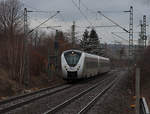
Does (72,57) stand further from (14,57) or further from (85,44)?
(85,44)

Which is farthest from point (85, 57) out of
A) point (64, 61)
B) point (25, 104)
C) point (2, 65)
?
point (25, 104)

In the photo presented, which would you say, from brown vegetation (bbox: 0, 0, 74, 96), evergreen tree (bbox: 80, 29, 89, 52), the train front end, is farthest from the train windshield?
evergreen tree (bbox: 80, 29, 89, 52)

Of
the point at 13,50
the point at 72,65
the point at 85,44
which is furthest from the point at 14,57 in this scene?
the point at 85,44

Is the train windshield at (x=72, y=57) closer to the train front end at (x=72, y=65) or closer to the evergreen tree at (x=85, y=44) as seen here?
the train front end at (x=72, y=65)

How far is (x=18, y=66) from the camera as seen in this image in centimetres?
2397

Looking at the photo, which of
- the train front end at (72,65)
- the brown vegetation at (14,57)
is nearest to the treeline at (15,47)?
the brown vegetation at (14,57)

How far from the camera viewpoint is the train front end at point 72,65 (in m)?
25.7

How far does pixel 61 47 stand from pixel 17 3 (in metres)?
9.47

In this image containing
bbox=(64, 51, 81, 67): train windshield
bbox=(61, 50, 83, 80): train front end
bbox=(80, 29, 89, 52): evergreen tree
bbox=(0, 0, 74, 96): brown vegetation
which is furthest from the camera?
bbox=(80, 29, 89, 52): evergreen tree

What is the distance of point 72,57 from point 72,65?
84 centimetres

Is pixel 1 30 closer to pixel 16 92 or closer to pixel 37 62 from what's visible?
pixel 37 62

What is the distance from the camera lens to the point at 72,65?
1018 inches

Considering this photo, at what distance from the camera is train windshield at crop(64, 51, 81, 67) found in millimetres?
25922

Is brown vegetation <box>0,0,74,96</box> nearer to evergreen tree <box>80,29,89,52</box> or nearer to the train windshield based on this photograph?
the train windshield
